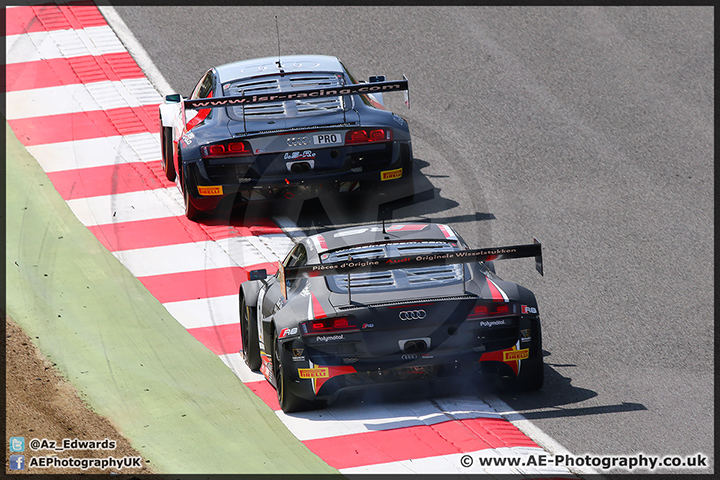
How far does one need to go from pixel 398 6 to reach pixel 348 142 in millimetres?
6829

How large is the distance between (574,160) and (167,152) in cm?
466

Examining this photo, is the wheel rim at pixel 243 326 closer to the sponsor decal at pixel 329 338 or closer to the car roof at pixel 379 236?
the car roof at pixel 379 236

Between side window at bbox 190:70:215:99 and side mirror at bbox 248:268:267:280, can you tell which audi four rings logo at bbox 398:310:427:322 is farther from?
side window at bbox 190:70:215:99

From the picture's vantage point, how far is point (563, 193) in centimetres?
1225

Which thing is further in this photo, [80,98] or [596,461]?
[80,98]

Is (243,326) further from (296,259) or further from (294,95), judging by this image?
(294,95)

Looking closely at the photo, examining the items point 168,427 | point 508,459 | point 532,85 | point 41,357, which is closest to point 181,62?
point 532,85

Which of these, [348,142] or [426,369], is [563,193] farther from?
[426,369]

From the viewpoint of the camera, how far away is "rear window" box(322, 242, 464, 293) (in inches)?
309

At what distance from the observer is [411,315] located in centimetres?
752

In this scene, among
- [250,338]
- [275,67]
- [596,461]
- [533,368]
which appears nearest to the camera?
[596,461]

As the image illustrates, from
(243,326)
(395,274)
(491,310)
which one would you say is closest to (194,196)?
(243,326)

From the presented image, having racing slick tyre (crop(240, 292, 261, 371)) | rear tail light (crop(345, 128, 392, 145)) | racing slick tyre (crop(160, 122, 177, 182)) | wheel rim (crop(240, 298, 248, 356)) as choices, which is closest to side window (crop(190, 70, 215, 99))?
racing slick tyre (crop(160, 122, 177, 182))

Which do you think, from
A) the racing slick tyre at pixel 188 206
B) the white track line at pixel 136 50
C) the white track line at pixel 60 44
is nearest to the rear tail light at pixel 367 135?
the racing slick tyre at pixel 188 206
